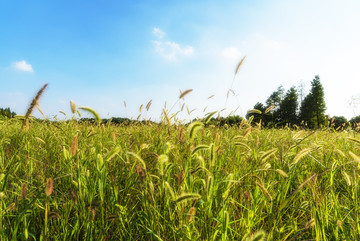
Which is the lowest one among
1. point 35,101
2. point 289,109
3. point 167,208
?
point 167,208

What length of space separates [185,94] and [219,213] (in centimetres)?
139

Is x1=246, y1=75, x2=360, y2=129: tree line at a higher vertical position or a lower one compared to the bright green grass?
higher

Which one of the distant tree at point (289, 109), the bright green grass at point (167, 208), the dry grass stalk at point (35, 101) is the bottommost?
the bright green grass at point (167, 208)

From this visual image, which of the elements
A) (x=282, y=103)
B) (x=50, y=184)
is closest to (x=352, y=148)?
(x=50, y=184)

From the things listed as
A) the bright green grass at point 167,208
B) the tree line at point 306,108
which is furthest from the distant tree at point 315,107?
the bright green grass at point 167,208

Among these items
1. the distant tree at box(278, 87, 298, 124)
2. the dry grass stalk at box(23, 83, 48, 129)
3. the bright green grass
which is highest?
the distant tree at box(278, 87, 298, 124)

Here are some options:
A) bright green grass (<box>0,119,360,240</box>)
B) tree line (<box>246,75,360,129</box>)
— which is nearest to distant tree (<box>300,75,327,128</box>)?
tree line (<box>246,75,360,129</box>)

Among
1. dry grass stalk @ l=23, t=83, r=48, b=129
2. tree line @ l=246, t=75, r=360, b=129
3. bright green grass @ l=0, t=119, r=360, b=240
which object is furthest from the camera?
tree line @ l=246, t=75, r=360, b=129

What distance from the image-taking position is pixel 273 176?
7.84 feet

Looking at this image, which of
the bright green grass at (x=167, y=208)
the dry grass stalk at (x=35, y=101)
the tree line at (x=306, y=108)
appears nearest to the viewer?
the bright green grass at (x=167, y=208)

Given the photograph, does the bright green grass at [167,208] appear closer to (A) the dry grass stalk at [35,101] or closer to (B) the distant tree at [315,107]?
(A) the dry grass stalk at [35,101]

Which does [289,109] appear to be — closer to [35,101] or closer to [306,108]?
[306,108]

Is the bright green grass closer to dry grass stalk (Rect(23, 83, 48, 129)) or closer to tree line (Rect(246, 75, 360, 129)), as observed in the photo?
dry grass stalk (Rect(23, 83, 48, 129))

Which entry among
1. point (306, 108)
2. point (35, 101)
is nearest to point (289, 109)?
point (306, 108)
